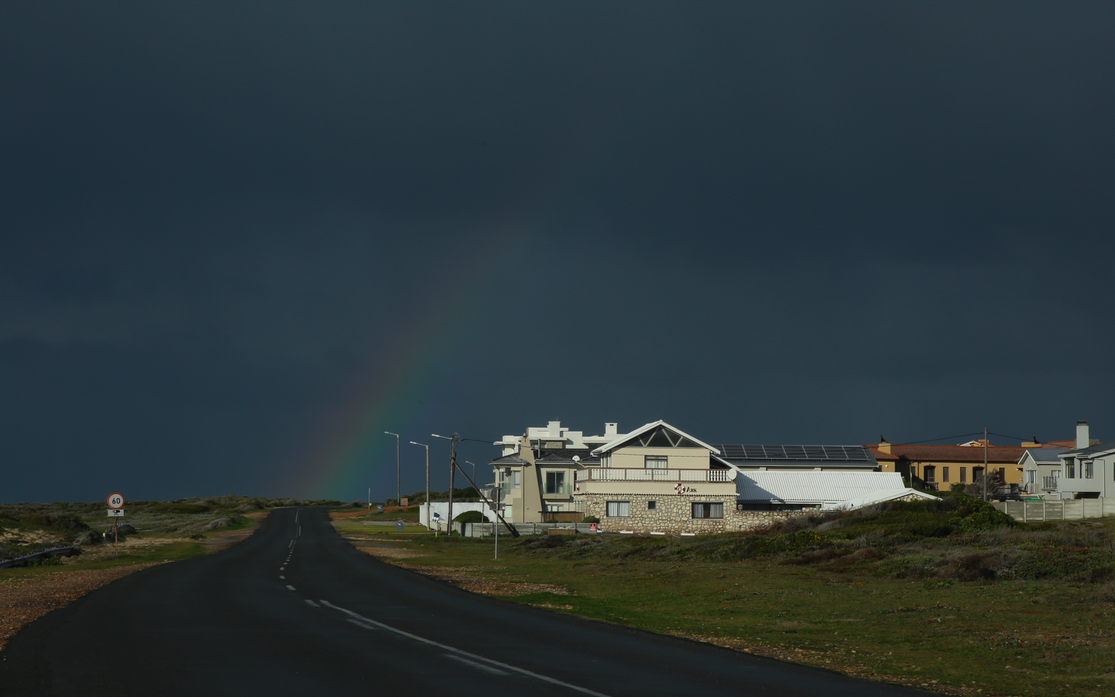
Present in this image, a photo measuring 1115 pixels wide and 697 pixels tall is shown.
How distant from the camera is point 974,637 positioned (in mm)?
20625

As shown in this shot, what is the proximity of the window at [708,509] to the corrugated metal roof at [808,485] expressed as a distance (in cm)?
218

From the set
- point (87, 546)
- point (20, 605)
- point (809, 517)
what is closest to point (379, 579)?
point (20, 605)

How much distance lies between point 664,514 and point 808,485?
15.9m

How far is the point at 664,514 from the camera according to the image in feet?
259

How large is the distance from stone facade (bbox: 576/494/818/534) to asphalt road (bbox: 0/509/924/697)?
49.6m

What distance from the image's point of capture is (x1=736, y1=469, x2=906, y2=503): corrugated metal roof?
83.6 m

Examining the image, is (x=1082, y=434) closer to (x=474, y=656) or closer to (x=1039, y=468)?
(x=1039, y=468)

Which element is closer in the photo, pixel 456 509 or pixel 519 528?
pixel 519 528

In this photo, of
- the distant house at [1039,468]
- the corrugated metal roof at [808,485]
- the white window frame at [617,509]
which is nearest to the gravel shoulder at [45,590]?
the white window frame at [617,509]

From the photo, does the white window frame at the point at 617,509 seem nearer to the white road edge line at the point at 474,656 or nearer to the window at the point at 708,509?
the window at the point at 708,509

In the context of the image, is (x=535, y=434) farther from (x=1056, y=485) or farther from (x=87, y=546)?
(x=87, y=546)

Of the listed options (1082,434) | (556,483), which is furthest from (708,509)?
(1082,434)

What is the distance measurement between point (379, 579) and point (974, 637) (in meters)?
23.3

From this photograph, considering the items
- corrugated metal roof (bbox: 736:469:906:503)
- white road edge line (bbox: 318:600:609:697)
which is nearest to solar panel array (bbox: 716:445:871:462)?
corrugated metal roof (bbox: 736:469:906:503)
